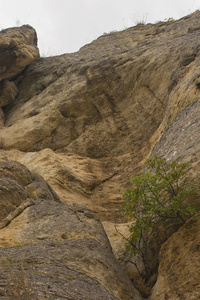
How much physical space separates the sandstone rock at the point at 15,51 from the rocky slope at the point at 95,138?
0.07 m

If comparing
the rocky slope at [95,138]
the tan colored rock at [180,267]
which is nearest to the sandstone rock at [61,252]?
the rocky slope at [95,138]

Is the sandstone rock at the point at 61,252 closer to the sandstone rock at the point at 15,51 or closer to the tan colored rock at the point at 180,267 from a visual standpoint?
the tan colored rock at the point at 180,267

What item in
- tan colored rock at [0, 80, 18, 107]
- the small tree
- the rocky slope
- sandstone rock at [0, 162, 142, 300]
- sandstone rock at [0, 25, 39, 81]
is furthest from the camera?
tan colored rock at [0, 80, 18, 107]

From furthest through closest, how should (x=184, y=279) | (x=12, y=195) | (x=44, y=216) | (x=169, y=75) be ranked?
(x=169, y=75), (x=12, y=195), (x=44, y=216), (x=184, y=279)

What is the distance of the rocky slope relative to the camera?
21.7 ft

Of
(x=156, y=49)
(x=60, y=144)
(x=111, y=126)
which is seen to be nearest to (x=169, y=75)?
(x=156, y=49)

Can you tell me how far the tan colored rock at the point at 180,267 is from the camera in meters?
6.28

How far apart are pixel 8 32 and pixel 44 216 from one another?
17642mm

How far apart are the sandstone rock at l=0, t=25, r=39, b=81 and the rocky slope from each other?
0.23 ft

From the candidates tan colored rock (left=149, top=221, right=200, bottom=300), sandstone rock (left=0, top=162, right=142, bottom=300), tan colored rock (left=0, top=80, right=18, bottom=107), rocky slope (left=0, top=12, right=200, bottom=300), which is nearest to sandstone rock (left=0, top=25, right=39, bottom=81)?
rocky slope (left=0, top=12, right=200, bottom=300)

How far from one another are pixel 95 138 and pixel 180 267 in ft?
36.2

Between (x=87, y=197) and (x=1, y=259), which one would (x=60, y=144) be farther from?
(x=1, y=259)

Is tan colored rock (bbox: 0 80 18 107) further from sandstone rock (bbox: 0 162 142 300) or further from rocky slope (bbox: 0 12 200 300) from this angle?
sandstone rock (bbox: 0 162 142 300)

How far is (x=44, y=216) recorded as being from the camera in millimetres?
8164
